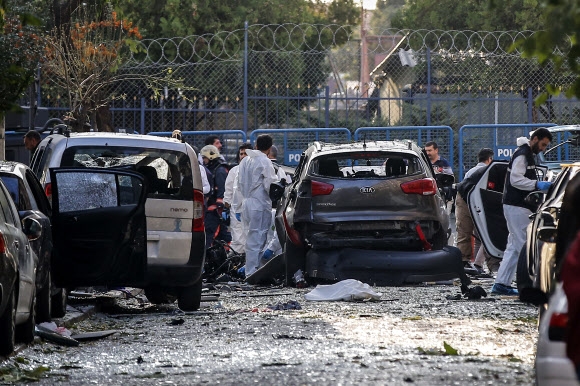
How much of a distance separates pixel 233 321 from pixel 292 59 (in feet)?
57.4

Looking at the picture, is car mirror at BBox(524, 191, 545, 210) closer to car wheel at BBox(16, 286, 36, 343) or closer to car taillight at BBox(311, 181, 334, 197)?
car taillight at BBox(311, 181, 334, 197)

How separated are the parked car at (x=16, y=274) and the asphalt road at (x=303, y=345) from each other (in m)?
0.18

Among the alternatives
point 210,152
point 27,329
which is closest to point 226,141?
point 210,152

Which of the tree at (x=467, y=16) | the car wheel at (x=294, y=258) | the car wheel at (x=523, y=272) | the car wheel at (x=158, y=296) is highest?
the tree at (x=467, y=16)

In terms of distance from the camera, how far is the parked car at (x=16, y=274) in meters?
9.40

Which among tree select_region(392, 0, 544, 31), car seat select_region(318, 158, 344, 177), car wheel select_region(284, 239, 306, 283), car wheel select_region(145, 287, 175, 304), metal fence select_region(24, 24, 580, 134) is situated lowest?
car wheel select_region(145, 287, 175, 304)

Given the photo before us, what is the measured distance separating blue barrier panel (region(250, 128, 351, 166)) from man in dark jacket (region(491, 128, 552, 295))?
7.16 metres

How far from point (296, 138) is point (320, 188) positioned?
282 inches

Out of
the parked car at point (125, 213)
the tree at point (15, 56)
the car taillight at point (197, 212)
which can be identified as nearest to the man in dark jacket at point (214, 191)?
the tree at point (15, 56)

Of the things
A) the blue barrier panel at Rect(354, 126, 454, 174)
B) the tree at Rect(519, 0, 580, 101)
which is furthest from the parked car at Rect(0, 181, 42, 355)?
the blue barrier panel at Rect(354, 126, 454, 174)

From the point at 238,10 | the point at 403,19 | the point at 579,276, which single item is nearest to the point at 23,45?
the point at 238,10

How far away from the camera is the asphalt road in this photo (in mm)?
8195

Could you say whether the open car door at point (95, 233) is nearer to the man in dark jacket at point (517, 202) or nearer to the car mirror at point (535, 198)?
the car mirror at point (535, 198)

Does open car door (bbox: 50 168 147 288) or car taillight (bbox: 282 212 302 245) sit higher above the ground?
open car door (bbox: 50 168 147 288)
